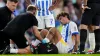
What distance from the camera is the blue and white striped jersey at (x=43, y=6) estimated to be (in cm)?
845

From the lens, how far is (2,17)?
837cm

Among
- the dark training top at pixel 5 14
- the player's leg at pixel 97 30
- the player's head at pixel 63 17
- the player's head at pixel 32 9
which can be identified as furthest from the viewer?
the player's leg at pixel 97 30

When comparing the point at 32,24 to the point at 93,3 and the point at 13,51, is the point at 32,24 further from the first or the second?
the point at 93,3

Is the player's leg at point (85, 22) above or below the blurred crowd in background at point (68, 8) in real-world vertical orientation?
below

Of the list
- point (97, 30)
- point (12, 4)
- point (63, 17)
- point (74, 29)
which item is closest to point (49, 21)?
point (63, 17)

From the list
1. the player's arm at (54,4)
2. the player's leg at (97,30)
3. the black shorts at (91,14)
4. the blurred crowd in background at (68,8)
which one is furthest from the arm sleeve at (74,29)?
the player's arm at (54,4)

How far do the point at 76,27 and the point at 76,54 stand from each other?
71 centimetres

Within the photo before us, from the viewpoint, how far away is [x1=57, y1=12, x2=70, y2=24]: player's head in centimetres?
859

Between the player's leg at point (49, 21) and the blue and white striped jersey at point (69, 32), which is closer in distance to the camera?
the player's leg at point (49, 21)

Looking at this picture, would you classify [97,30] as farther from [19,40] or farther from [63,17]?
[19,40]

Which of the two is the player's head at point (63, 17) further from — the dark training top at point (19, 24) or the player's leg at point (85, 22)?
the dark training top at point (19, 24)

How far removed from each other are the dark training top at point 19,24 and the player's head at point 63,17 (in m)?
0.68

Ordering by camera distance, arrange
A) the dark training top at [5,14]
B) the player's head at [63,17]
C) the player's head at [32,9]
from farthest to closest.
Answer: the player's head at [63,17] → the player's head at [32,9] → the dark training top at [5,14]

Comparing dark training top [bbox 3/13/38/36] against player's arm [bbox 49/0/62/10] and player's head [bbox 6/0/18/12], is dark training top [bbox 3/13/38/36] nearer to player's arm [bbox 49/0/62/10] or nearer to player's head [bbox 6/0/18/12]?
player's head [bbox 6/0/18/12]
